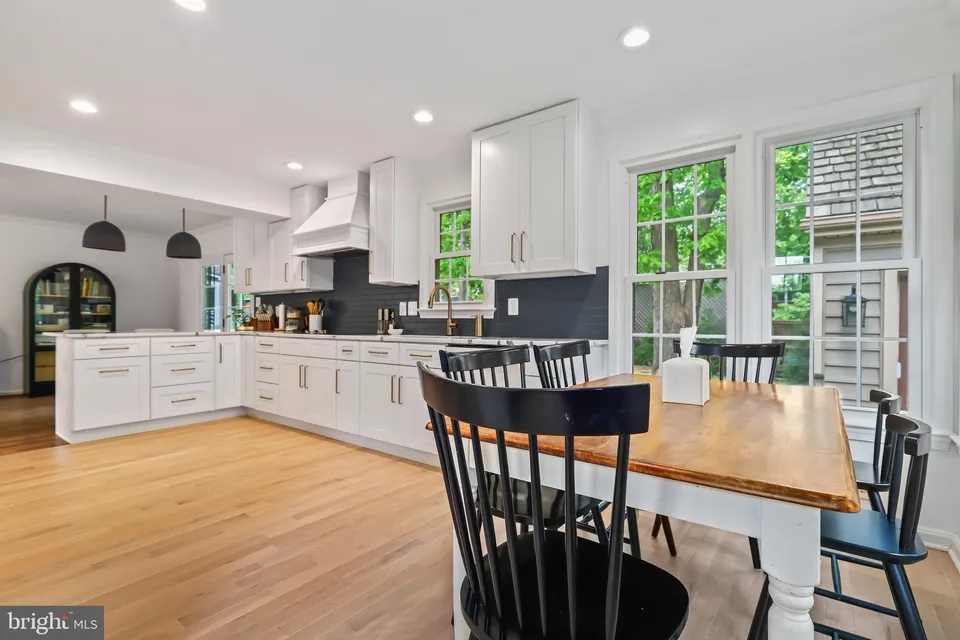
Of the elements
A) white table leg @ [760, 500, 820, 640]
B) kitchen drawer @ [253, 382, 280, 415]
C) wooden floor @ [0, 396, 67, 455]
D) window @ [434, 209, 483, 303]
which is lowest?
wooden floor @ [0, 396, 67, 455]

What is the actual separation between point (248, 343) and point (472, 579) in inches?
185

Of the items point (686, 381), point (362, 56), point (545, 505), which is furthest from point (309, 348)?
point (686, 381)

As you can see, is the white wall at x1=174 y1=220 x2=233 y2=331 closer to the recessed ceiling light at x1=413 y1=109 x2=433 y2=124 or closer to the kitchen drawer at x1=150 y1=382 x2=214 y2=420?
the kitchen drawer at x1=150 y1=382 x2=214 y2=420

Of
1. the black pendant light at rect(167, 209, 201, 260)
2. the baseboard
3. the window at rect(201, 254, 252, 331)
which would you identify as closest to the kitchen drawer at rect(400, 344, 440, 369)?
the baseboard

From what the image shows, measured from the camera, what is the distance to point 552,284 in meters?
3.50

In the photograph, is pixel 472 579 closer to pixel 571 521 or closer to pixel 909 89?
pixel 571 521

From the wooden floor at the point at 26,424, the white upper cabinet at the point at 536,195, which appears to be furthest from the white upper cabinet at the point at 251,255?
the white upper cabinet at the point at 536,195

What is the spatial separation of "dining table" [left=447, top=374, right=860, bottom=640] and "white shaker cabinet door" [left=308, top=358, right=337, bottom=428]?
10.2 feet

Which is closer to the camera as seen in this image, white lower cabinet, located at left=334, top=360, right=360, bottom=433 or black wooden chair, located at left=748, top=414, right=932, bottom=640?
black wooden chair, located at left=748, top=414, right=932, bottom=640

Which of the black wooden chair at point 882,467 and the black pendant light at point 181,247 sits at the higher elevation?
the black pendant light at point 181,247

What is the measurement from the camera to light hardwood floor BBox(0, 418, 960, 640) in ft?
5.32

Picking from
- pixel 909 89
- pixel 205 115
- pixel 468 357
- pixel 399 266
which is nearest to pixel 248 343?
pixel 399 266

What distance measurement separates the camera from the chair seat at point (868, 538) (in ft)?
3.61

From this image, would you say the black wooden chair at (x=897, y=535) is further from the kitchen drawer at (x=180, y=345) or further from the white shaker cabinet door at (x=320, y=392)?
the kitchen drawer at (x=180, y=345)
